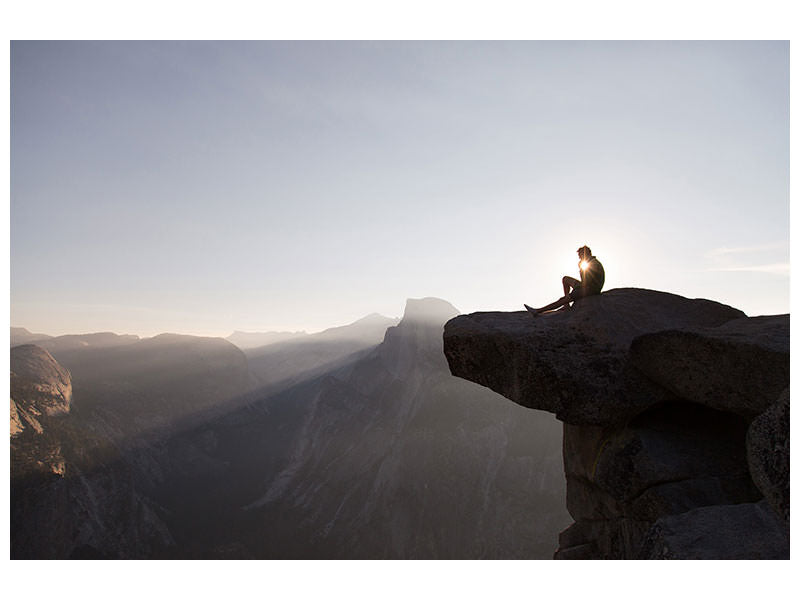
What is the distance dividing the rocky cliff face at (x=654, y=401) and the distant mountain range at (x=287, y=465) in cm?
4242

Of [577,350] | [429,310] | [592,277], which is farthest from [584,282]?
[429,310]

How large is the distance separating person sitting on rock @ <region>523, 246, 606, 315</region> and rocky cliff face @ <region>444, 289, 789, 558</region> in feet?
1.32

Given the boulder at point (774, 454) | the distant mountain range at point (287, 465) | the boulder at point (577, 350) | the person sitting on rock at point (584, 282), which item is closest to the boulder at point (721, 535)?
the boulder at point (774, 454)

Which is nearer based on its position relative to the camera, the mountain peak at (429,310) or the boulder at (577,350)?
the boulder at (577,350)

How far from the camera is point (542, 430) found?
55625 millimetres

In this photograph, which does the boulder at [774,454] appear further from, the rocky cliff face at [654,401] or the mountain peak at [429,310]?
the mountain peak at [429,310]

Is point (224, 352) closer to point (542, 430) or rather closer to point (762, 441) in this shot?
point (542, 430)

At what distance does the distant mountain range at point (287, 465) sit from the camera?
4831cm

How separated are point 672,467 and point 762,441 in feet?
10.3

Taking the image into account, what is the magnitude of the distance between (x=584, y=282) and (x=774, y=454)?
599cm

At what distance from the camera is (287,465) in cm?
8331

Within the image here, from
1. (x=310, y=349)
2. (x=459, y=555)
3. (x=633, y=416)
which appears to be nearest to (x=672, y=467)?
(x=633, y=416)

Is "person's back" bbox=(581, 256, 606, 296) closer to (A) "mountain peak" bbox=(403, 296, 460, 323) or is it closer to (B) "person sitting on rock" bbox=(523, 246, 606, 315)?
(B) "person sitting on rock" bbox=(523, 246, 606, 315)

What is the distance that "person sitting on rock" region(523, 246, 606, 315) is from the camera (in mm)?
10977
